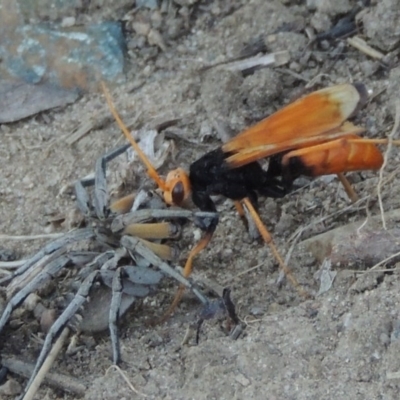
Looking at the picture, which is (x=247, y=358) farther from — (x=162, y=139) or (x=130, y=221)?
(x=162, y=139)

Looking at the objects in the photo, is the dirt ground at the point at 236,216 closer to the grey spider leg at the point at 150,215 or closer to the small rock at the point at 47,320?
the small rock at the point at 47,320

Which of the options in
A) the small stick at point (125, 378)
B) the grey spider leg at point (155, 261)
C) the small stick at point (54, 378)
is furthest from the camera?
the grey spider leg at point (155, 261)

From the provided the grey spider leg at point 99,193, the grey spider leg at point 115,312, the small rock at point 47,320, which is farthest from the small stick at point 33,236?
the grey spider leg at point 115,312

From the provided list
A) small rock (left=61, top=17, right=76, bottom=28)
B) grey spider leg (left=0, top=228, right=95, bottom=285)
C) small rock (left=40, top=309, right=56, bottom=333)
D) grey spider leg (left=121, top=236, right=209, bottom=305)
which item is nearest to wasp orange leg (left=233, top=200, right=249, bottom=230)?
grey spider leg (left=121, top=236, right=209, bottom=305)

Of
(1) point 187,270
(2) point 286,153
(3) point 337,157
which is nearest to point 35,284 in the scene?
(1) point 187,270

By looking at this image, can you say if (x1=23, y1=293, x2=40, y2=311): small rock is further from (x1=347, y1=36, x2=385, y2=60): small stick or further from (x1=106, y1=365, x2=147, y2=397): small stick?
(x1=347, y1=36, x2=385, y2=60): small stick

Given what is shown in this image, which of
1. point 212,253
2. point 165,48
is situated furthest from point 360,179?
point 165,48
